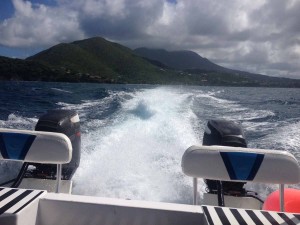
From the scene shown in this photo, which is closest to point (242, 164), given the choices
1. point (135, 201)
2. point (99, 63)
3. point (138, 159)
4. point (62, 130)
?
point (135, 201)

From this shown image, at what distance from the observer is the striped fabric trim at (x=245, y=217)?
1.84 metres

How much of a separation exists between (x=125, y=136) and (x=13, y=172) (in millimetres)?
4123

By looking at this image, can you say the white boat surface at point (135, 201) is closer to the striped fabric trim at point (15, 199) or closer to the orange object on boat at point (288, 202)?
the striped fabric trim at point (15, 199)

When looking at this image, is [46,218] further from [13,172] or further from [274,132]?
[274,132]

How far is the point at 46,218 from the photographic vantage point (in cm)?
206

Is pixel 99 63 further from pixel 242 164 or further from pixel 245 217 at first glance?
pixel 245 217

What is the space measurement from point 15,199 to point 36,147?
729 mm

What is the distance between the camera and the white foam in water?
515 cm

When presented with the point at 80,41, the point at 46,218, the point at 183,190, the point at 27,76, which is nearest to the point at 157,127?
the point at 183,190

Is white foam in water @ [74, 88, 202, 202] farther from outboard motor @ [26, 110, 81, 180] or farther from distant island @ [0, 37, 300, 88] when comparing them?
distant island @ [0, 37, 300, 88]

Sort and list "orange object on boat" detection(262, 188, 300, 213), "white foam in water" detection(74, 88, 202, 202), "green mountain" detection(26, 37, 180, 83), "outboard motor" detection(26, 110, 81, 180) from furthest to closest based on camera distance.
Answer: "green mountain" detection(26, 37, 180, 83)
"white foam in water" detection(74, 88, 202, 202)
"outboard motor" detection(26, 110, 81, 180)
"orange object on boat" detection(262, 188, 300, 213)

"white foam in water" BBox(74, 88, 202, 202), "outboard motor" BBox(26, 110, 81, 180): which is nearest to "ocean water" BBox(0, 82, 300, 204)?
"white foam in water" BBox(74, 88, 202, 202)

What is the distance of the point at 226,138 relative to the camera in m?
4.22

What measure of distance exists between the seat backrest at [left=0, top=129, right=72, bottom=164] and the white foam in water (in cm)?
245
